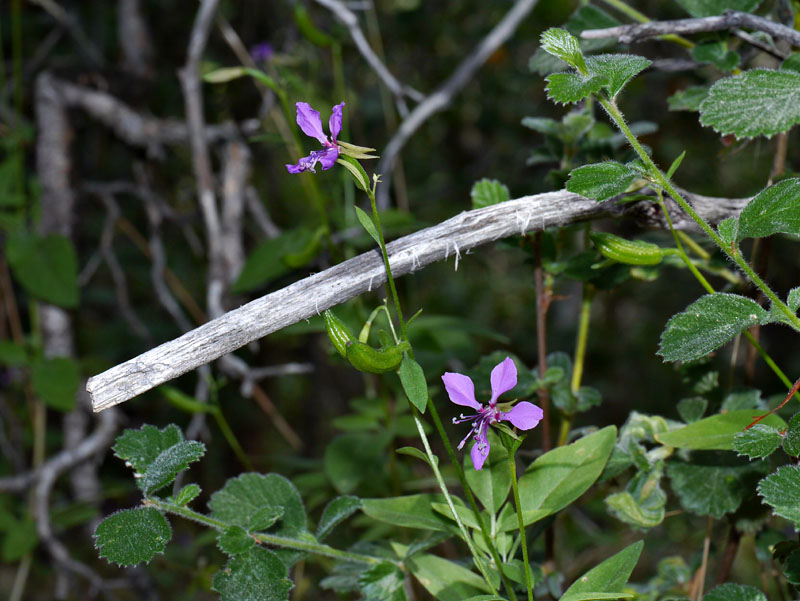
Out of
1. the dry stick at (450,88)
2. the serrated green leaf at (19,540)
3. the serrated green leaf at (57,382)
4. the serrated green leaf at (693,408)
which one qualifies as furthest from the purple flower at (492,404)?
the serrated green leaf at (19,540)

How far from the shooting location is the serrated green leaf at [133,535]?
0.61m

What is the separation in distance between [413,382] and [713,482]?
38 cm

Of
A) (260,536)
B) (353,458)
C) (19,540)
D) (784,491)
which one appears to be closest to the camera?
(784,491)

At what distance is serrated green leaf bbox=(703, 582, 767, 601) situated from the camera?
Result: 637 mm

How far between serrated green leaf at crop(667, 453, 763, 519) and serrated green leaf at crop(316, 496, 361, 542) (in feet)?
1.14

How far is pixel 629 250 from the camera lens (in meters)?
0.70

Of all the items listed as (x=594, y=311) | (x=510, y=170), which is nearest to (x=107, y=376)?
(x=510, y=170)

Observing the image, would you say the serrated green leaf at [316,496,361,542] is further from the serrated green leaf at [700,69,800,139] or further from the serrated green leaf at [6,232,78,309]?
the serrated green leaf at [6,232,78,309]

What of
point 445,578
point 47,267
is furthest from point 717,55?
point 47,267

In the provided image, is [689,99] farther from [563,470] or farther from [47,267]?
[47,267]

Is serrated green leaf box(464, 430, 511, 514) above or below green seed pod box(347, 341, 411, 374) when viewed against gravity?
below

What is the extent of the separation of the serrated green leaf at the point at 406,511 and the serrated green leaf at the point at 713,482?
0.87 ft

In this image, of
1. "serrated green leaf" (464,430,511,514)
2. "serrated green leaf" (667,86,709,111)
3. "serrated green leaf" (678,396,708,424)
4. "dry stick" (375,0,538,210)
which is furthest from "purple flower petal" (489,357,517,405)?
"dry stick" (375,0,538,210)

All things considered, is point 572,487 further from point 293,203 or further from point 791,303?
point 293,203
